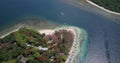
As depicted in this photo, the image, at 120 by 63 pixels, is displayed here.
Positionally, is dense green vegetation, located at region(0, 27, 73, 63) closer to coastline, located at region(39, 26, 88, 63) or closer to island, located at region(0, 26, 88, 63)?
island, located at region(0, 26, 88, 63)

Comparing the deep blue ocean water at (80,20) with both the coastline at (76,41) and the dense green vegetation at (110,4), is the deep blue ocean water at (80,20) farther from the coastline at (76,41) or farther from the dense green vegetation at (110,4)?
the dense green vegetation at (110,4)

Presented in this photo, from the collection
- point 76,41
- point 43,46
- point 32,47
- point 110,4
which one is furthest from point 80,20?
point 32,47

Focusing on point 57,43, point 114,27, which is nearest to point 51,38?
point 57,43

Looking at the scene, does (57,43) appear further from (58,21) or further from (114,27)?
(114,27)

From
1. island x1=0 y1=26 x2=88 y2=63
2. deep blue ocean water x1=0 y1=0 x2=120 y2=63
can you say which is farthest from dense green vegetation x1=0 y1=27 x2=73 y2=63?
deep blue ocean water x1=0 y1=0 x2=120 y2=63

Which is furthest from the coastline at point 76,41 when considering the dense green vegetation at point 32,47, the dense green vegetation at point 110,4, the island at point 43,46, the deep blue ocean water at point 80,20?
the dense green vegetation at point 110,4

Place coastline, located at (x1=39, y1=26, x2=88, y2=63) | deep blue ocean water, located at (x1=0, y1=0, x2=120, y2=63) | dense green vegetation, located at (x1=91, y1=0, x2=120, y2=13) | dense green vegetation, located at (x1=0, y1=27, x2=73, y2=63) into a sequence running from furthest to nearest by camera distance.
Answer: dense green vegetation, located at (x1=91, y1=0, x2=120, y2=13) < deep blue ocean water, located at (x1=0, y1=0, x2=120, y2=63) < coastline, located at (x1=39, y1=26, x2=88, y2=63) < dense green vegetation, located at (x1=0, y1=27, x2=73, y2=63)

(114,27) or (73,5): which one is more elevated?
(73,5)
